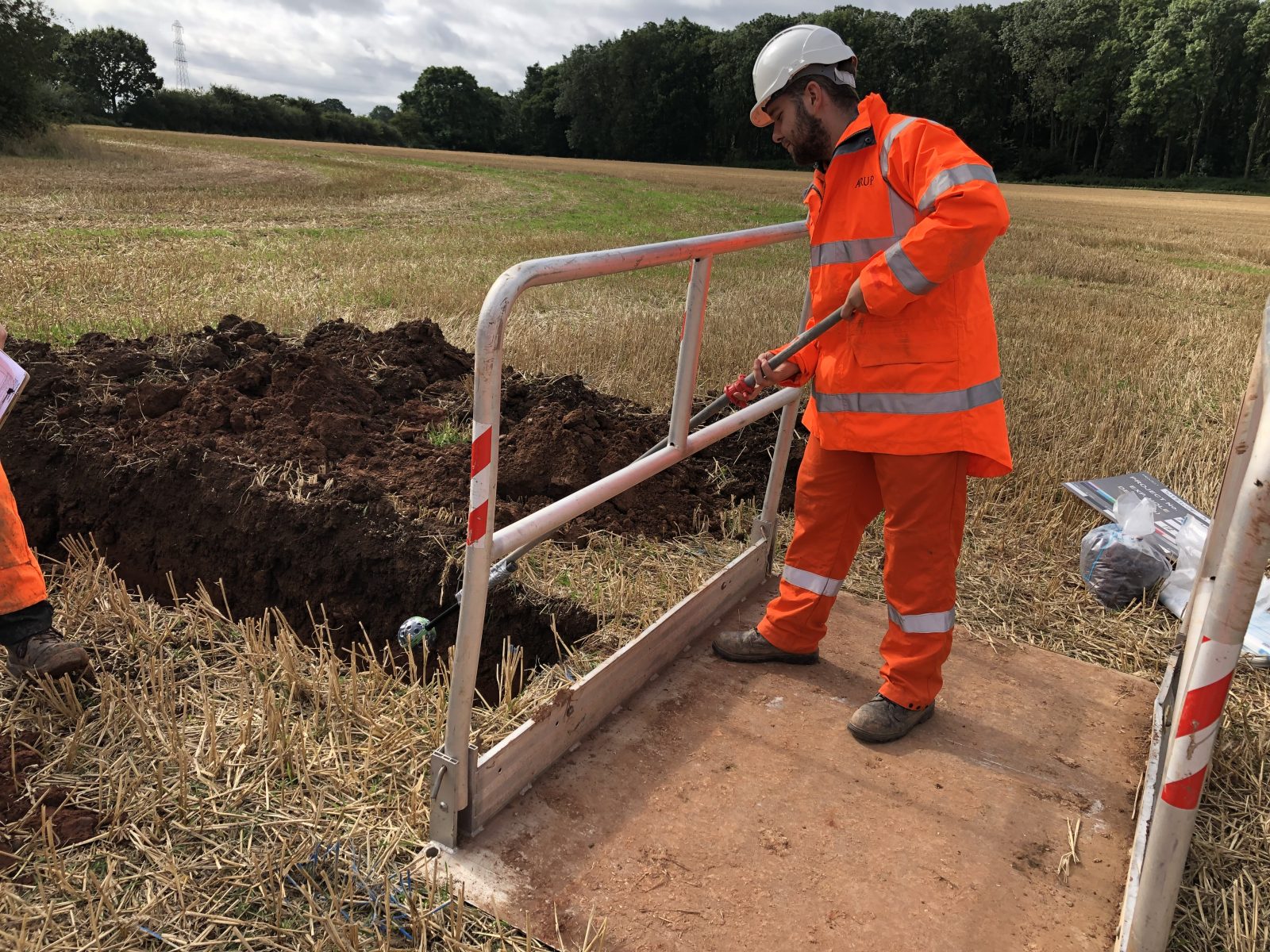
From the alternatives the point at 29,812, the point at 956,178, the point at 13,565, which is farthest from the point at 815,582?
the point at 13,565

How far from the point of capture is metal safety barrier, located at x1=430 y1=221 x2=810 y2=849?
1.98 metres

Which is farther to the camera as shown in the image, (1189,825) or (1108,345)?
(1108,345)

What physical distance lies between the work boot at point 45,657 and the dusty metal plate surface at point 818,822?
151cm

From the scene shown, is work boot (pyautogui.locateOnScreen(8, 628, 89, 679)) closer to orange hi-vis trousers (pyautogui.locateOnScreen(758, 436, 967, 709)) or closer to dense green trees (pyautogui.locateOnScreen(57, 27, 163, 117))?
orange hi-vis trousers (pyautogui.locateOnScreen(758, 436, 967, 709))

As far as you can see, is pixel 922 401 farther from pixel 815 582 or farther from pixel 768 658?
pixel 768 658

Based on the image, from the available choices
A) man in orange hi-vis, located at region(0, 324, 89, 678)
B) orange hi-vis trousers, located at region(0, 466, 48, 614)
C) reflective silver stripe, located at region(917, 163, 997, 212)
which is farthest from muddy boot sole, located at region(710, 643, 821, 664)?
orange hi-vis trousers, located at region(0, 466, 48, 614)

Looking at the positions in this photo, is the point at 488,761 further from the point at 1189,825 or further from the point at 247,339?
the point at 247,339

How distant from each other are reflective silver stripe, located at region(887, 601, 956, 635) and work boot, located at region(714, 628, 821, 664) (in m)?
0.49

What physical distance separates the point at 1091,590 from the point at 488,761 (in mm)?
2912

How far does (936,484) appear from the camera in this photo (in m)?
2.68

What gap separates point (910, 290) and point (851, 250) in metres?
0.32

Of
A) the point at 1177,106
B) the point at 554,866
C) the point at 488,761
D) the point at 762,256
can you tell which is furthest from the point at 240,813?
the point at 1177,106

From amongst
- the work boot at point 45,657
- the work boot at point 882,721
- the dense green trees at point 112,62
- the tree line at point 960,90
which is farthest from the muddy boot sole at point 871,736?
the dense green trees at point 112,62

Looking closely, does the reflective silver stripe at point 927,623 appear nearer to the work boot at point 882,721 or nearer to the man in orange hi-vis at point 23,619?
the work boot at point 882,721
